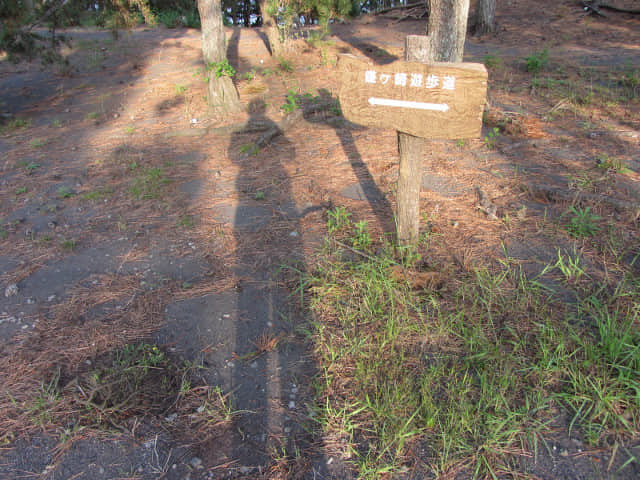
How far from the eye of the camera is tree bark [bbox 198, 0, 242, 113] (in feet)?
21.0

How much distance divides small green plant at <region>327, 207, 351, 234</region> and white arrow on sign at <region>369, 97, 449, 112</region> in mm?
1209

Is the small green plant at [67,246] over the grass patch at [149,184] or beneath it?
beneath

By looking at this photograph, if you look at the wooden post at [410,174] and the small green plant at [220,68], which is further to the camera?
the small green plant at [220,68]

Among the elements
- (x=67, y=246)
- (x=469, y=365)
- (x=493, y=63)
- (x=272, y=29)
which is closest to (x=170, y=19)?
(x=272, y=29)

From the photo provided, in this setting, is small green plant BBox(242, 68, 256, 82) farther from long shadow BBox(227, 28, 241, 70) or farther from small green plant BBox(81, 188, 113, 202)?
small green plant BBox(81, 188, 113, 202)

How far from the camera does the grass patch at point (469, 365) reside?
2.04 metres

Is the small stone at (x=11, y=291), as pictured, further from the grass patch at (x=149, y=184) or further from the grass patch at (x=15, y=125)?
the grass patch at (x=15, y=125)

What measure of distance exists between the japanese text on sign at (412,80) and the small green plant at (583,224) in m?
1.76

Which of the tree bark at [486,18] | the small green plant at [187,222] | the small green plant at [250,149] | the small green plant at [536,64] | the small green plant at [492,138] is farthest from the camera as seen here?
the tree bark at [486,18]

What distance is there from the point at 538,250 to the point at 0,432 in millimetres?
3757

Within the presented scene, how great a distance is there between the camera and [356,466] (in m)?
2.00

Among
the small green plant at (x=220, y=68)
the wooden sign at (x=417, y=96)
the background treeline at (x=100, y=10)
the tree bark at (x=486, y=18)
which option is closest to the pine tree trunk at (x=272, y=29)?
the background treeline at (x=100, y=10)

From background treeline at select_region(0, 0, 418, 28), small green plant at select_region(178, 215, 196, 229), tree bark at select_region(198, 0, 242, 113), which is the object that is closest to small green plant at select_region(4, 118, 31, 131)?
background treeline at select_region(0, 0, 418, 28)

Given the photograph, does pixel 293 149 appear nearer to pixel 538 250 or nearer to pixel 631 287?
pixel 538 250
